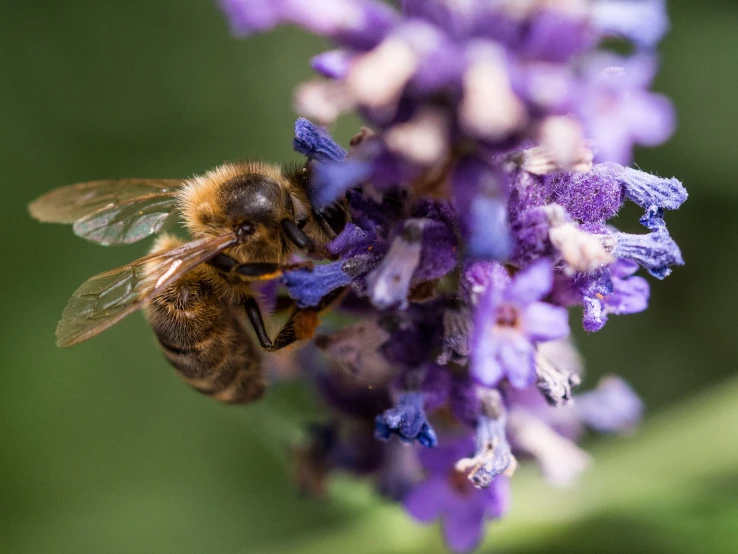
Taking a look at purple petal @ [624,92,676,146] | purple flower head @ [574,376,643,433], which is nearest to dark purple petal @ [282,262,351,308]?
purple petal @ [624,92,676,146]

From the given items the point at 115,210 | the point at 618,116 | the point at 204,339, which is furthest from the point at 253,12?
the point at 115,210

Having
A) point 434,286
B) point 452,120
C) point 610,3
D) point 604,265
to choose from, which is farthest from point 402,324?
point 610,3

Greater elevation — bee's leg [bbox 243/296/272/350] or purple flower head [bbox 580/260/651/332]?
bee's leg [bbox 243/296/272/350]

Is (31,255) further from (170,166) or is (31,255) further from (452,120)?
(452,120)

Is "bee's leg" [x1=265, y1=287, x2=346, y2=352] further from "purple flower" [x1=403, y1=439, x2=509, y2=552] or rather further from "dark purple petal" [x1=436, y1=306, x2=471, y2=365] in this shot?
"purple flower" [x1=403, y1=439, x2=509, y2=552]

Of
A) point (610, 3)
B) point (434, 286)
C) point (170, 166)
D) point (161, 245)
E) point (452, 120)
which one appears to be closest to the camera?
point (452, 120)

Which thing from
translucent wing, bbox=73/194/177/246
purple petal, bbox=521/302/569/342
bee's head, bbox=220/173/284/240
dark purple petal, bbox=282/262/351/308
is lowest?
purple petal, bbox=521/302/569/342

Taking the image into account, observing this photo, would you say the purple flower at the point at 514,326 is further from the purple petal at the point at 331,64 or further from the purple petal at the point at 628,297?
the purple petal at the point at 331,64

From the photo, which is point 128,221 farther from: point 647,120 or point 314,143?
point 647,120
